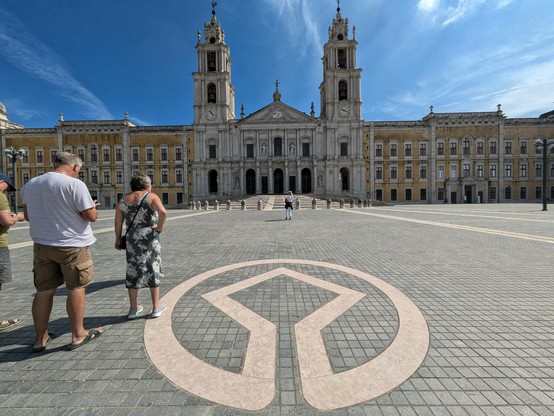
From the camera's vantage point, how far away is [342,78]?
140 feet

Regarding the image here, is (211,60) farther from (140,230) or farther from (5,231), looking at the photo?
(140,230)

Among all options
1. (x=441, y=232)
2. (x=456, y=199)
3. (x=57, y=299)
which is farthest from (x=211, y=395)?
(x=456, y=199)

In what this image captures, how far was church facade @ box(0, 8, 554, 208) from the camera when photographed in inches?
1593

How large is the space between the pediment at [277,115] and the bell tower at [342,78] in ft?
14.8

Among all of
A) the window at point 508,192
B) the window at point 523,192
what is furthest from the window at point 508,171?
the window at point 523,192

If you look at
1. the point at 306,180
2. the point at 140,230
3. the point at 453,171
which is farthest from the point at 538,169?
the point at 140,230

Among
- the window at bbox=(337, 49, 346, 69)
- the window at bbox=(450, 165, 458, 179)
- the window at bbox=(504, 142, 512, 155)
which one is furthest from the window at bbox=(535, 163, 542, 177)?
the window at bbox=(337, 49, 346, 69)

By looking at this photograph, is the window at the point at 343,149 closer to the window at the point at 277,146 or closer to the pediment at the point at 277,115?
the pediment at the point at 277,115

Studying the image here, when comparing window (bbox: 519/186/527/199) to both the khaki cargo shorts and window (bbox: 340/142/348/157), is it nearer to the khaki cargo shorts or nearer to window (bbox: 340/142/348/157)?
window (bbox: 340/142/348/157)

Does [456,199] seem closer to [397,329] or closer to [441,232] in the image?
[441,232]

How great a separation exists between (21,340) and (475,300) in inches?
240

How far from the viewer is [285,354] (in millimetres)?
2664

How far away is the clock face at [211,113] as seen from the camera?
4188cm

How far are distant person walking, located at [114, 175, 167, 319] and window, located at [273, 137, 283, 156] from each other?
3974 centimetres
